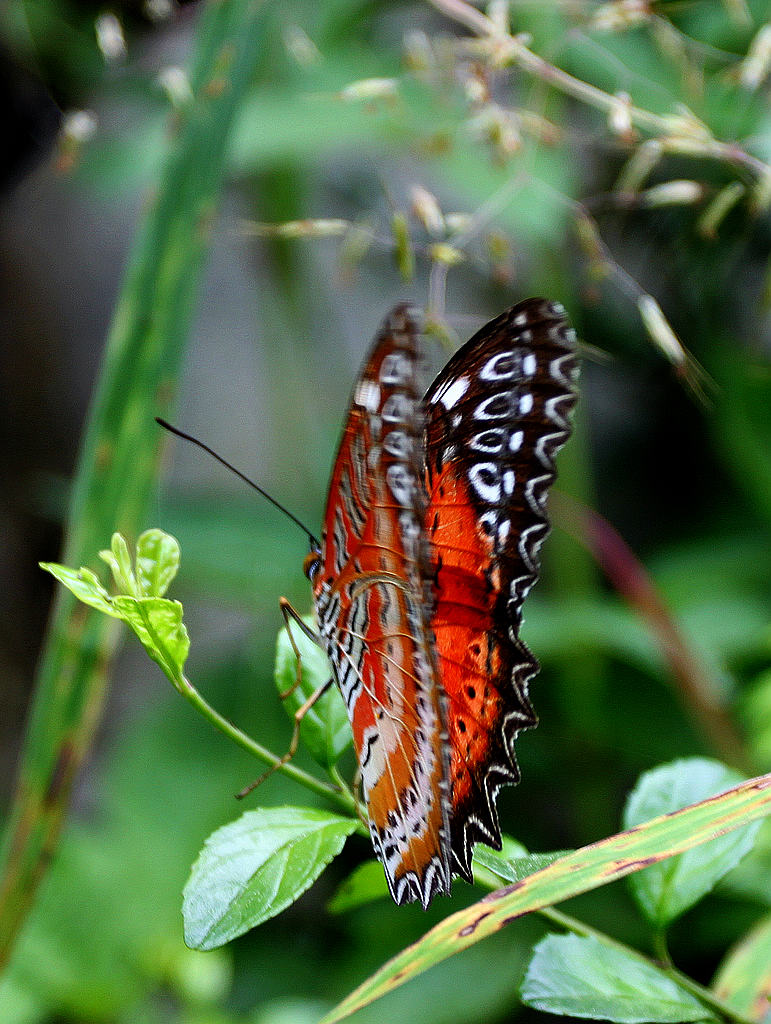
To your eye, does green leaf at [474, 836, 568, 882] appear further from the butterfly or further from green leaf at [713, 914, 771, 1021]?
green leaf at [713, 914, 771, 1021]

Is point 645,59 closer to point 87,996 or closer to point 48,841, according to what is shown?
point 48,841

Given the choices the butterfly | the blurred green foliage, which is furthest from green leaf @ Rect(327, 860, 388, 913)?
the blurred green foliage

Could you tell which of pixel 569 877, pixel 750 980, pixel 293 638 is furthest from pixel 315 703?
pixel 750 980

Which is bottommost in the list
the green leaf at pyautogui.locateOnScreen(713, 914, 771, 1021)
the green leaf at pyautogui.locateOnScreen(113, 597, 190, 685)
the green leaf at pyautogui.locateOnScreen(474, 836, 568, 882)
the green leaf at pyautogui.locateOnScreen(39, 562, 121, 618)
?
the green leaf at pyautogui.locateOnScreen(713, 914, 771, 1021)

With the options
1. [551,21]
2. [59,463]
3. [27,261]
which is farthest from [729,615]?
[27,261]

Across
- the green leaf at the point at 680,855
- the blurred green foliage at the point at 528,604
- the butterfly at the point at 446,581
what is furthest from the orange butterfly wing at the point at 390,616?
the blurred green foliage at the point at 528,604

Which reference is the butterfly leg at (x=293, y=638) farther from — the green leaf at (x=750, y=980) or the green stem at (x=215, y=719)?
the green leaf at (x=750, y=980)
